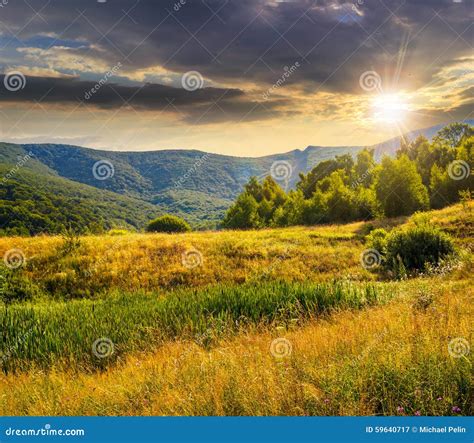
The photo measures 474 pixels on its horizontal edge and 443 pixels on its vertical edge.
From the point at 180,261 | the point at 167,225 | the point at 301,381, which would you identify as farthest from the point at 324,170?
the point at 301,381

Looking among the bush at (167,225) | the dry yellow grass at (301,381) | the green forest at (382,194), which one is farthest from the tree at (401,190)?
the dry yellow grass at (301,381)

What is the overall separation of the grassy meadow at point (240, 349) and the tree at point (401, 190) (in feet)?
66.2

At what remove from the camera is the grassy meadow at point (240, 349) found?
4527mm

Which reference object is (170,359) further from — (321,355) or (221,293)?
(221,293)

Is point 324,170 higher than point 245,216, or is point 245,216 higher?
point 324,170

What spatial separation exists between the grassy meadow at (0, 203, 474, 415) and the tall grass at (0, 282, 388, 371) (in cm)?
4

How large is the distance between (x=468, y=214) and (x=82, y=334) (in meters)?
26.2

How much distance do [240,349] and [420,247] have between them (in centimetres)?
1473

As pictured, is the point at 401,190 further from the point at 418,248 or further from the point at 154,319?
the point at 154,319

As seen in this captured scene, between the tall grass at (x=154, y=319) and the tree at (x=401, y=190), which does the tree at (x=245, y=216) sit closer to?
the tree at (x=401, y=190)

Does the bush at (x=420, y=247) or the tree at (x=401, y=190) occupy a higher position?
the tree at (x=401, y=190)

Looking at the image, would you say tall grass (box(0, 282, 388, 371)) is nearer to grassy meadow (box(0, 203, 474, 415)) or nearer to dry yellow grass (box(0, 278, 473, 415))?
grassy meadow (box(0, 203, 474, 415))

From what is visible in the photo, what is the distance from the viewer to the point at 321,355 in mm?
5621

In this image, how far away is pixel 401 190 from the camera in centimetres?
3781
